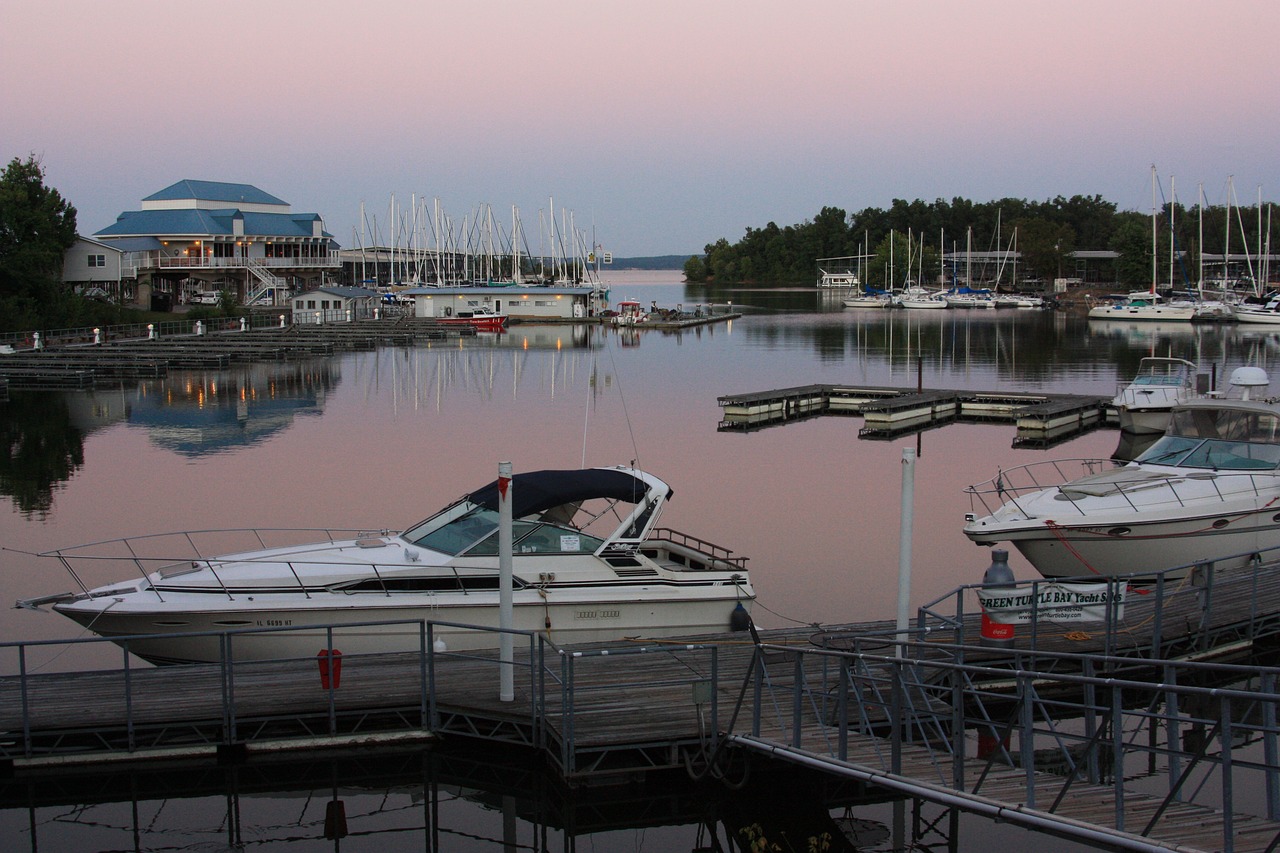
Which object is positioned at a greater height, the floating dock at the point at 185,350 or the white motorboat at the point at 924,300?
the white motorboat at the point at 924,300

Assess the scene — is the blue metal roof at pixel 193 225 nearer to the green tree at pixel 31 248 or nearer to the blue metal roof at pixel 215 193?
the blue metal roof at pixel 215 193

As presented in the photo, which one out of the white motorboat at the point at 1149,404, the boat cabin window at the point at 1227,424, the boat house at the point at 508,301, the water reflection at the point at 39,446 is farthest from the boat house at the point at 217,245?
the boat cabin window at the point at 1227,424

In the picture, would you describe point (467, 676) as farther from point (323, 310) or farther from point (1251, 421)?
point (323, 310)

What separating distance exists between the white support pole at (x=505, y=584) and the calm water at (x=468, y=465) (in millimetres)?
1218

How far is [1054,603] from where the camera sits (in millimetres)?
15727

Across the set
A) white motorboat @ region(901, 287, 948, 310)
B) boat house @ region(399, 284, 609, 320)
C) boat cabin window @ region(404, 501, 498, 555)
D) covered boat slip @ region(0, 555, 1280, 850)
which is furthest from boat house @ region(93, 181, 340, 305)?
covered boat slip @ region(0, 555, 1280, 850)

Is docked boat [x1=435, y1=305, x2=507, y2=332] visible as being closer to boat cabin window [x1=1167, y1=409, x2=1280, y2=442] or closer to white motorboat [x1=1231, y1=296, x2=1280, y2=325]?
white motorboat [x1=1231, y1=296, x2=1280, y2=325]

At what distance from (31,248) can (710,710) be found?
69.4 meters

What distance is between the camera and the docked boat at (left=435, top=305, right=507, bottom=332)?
96.1 metres

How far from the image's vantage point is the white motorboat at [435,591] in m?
15.7

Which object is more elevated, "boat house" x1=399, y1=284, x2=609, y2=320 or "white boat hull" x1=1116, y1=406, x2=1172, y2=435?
"boat house" x1=399, y1=284, x2=609, y2=320

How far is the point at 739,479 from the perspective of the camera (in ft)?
108

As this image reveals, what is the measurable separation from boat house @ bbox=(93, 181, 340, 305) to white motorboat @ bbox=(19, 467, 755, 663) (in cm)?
7623

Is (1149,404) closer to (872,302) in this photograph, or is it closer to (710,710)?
(710,710)
